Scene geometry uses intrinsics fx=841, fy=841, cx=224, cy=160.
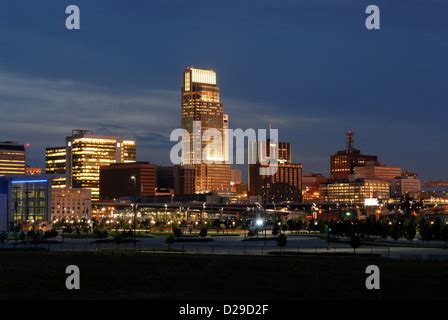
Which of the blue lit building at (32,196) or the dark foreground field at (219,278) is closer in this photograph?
the dark foreground field at (219,278)

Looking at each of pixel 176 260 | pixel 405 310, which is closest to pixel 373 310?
pixel 405 310

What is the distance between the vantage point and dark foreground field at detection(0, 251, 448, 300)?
39.5 metres

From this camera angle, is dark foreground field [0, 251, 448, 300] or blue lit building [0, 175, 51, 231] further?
blue lit building [0, 175, 51, 231]

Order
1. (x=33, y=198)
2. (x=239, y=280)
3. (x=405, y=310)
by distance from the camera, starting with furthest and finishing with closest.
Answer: (x=33, y=198)
(x=239, y=280)
(x=405, y=310)

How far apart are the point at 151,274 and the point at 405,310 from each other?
66.7 ft

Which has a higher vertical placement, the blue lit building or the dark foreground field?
the blue lit building

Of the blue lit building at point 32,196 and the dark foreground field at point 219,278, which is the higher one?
the blue lit building at point 32,196

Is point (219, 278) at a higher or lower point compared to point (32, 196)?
lower

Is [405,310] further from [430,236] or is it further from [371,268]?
[430,236]

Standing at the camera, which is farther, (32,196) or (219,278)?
(32,196)

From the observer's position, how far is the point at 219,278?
47.0 metres

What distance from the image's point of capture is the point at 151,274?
163 feet

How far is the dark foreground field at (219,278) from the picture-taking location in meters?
39.5

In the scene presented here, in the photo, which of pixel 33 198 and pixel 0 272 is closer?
pixel 0 272
